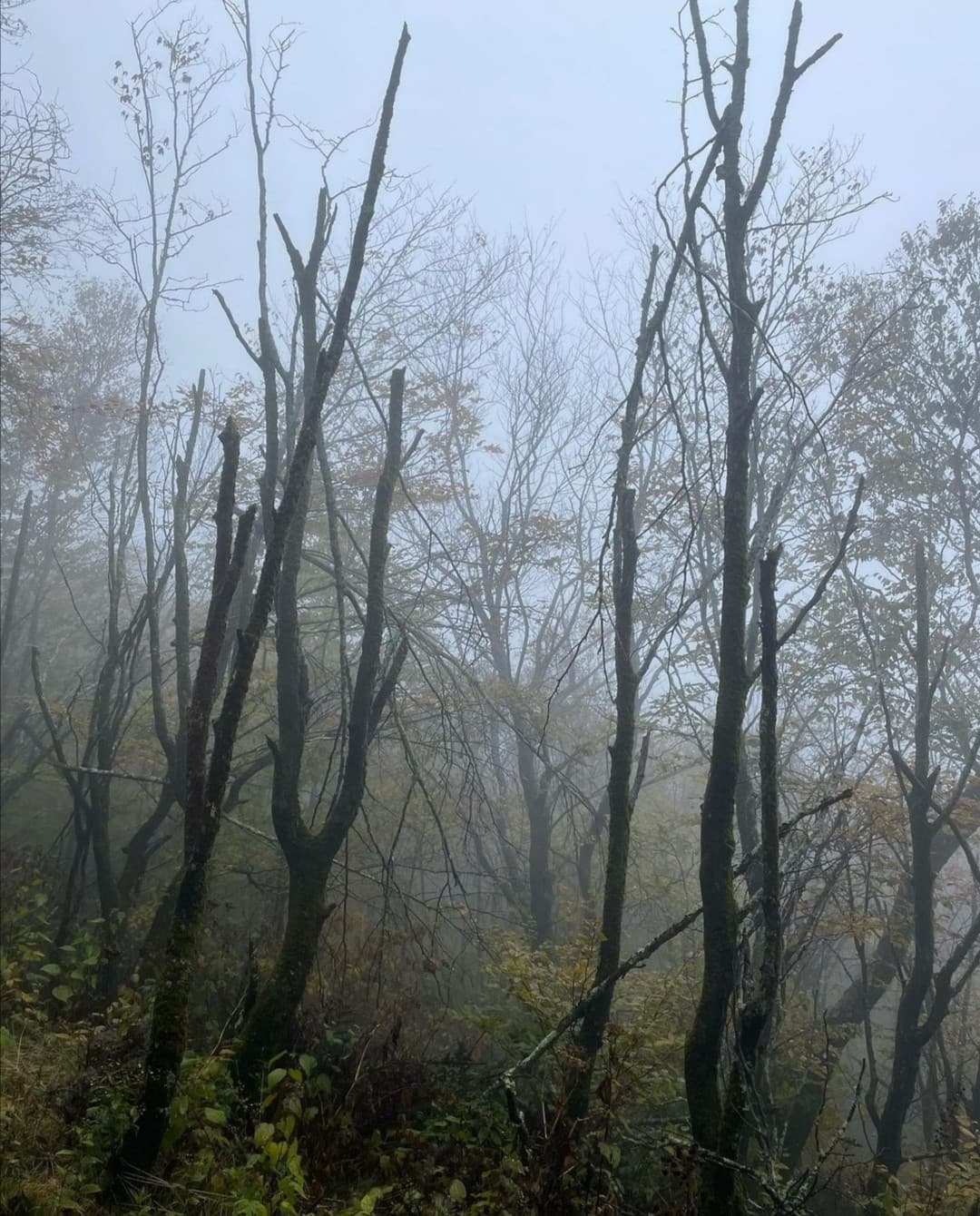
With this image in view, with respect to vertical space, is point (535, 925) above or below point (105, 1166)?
above

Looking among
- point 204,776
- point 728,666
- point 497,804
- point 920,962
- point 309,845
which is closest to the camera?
point 728,666

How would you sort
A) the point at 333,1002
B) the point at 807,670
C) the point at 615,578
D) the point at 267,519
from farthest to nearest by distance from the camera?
the point at 807,670 < the point at 333,1002 < the point at 267,519 < the point at 615,578

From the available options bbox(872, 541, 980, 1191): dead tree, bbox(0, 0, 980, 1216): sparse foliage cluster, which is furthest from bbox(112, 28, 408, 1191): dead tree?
bbox(872, 541, 980, 1191): dead tree

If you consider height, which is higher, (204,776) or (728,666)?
(728,666)

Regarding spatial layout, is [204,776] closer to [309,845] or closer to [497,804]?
[309,845]

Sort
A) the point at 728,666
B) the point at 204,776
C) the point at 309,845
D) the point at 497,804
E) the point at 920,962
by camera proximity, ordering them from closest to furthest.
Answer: the point at 728,666
the point at 204,776
the point at 309,845
the point at 920,962
the point at 497,804

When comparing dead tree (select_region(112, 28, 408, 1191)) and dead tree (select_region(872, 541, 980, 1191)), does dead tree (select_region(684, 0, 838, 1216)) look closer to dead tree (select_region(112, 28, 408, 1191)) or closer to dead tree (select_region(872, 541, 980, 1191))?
dead tree (select_region(112, 28, 408, 1191))

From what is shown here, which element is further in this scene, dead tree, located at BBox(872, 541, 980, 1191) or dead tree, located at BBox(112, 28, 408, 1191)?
dead tree, located at BBox(872, 541, 980, 1191)

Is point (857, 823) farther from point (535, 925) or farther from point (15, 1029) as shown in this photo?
point (15, 1029)

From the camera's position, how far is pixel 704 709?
49.2 ft

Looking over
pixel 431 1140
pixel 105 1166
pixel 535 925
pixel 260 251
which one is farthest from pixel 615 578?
pixel 535 925

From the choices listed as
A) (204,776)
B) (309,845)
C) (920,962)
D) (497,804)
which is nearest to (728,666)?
(204,776)

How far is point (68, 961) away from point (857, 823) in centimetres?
704

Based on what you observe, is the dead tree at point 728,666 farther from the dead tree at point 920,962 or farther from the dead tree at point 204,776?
the dead tree at point 920,962
